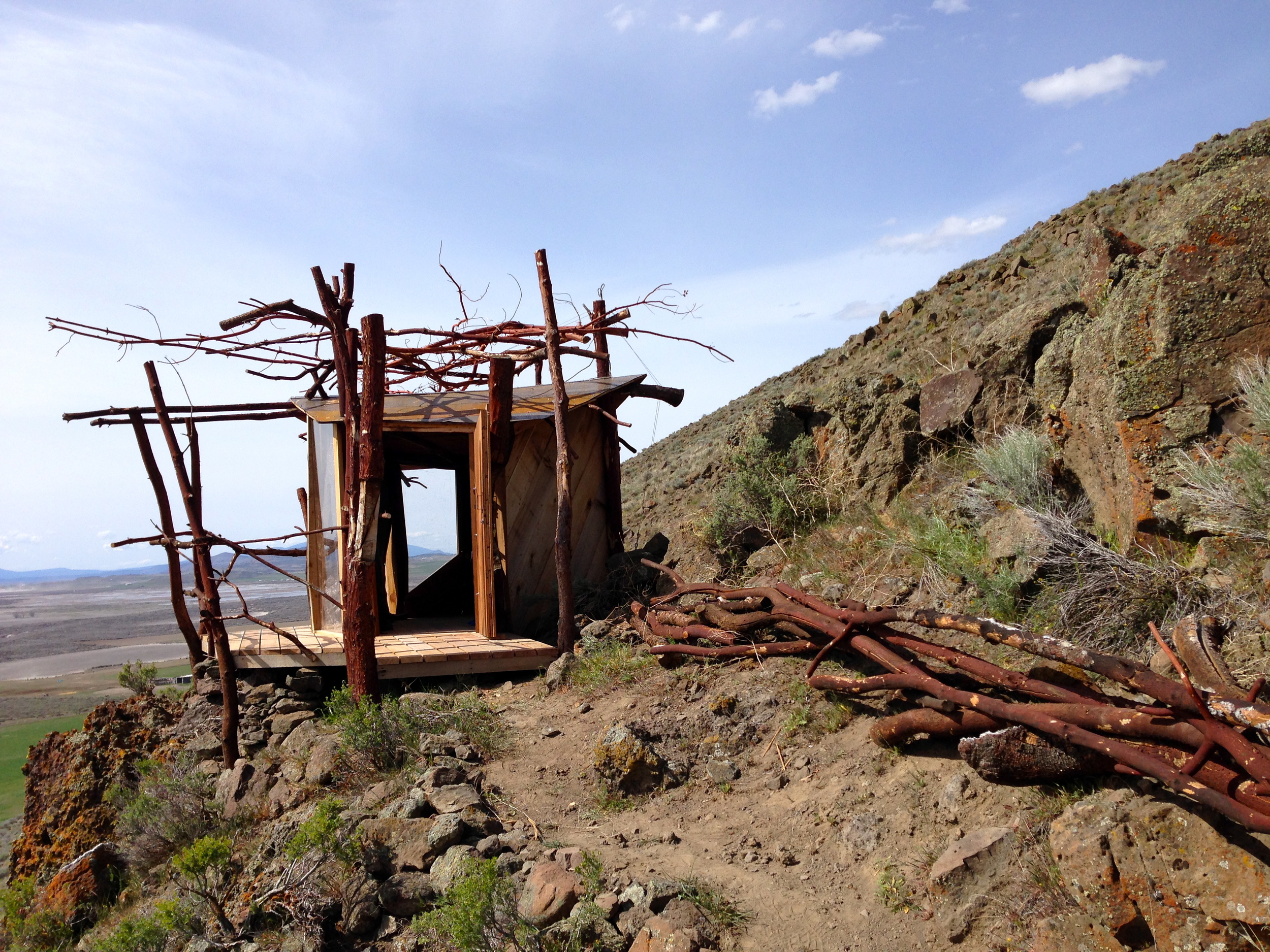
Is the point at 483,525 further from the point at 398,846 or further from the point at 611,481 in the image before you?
the point at 398,846

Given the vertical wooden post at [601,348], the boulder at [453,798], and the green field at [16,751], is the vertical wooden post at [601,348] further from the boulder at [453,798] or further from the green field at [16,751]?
the green field at [16,751]

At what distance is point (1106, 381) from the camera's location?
15.4 ft

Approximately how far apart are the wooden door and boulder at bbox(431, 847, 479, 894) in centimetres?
415

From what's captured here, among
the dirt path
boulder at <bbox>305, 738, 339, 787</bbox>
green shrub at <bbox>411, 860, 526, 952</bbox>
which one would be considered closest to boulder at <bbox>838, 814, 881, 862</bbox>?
the dirt path

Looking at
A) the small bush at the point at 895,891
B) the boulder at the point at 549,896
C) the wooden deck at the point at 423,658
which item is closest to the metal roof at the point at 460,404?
the wooden deck at the point at 423,658

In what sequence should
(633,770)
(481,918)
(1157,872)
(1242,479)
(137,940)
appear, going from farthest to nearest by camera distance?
(633,770), (137,940), (1242,479), (481,918), (1157,872)

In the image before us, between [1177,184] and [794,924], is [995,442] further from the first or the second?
[1177,184]

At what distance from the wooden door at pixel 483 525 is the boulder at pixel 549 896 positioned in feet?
15.3

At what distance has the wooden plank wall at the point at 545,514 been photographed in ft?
29.7

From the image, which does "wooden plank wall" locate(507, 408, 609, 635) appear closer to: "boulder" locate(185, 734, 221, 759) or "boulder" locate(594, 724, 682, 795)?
"boulder" locate(185, 734, 221, 759)

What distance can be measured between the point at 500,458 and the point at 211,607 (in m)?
3.06

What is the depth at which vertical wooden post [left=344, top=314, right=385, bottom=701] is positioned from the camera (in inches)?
268

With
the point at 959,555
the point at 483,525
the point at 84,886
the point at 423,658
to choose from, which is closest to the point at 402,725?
the point at 423,658

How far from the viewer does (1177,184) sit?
1689 centimetres
